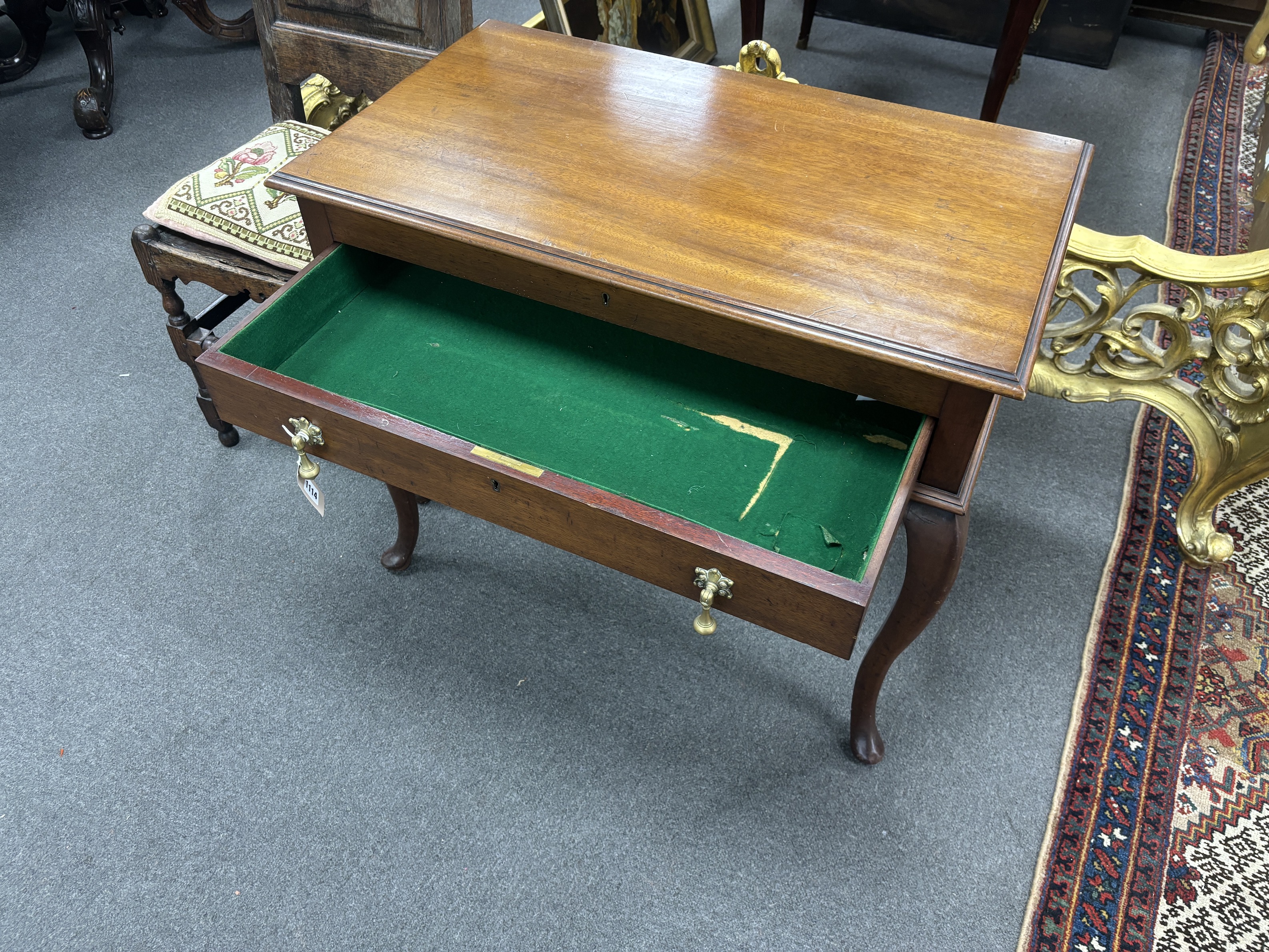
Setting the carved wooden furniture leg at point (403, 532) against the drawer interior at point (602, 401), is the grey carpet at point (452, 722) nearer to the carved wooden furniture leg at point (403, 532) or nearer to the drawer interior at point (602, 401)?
the carved wooden furniture leg at point (403, 532)

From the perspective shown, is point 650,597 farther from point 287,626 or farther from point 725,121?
point 725,121

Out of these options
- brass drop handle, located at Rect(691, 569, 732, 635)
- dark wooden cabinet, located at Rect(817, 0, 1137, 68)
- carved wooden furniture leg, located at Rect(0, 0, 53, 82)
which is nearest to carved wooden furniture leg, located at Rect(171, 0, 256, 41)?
carved wooden furniture leg, located at Rect(0, 0, 53, 82)

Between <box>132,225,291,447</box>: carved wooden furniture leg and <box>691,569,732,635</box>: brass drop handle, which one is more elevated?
<box>691,569,732,635</box>: brass drop handle

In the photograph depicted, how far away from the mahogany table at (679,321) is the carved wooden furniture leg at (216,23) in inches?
85.5

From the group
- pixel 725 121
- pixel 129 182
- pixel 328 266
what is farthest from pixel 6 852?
pixel 129 182

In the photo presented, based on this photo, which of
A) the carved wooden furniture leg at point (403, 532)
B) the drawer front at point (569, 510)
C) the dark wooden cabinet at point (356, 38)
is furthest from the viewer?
the dark wooden cabinet at point (356, 38)

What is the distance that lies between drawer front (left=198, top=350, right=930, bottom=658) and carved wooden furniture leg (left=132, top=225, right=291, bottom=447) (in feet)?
1.95

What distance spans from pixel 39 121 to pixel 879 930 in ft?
10.5

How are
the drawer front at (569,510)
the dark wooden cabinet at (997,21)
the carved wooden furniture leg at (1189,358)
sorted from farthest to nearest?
the dark wooden cabinet at (997,21) → the carved wooden furniture leg at (1189,358) → the drawer front at (569,510)

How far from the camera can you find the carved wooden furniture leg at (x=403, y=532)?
1516 millimetres

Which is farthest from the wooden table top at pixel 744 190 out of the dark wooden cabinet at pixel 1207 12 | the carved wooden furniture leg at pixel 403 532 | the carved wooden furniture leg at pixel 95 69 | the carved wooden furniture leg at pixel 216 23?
the dark wooden cabinet at pixel 1207 12

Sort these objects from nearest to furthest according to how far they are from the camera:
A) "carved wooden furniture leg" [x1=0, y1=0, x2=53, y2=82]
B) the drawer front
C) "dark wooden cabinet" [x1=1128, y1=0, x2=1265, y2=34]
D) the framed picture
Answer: the drawer front, the framed picture, "carved wooden furniture leg" [x1=0, y1=0, x2=53, y2=82], "dark wooden cabinet" [x1=1128, y1=0, x2=1265, y2=34]

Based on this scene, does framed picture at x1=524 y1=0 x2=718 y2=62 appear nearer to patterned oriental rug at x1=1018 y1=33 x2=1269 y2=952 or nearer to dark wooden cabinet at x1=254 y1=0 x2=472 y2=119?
dark wooden cabinet at x1=254 y1=0 x2=472 y2=119

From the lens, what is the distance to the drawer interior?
1.06m
